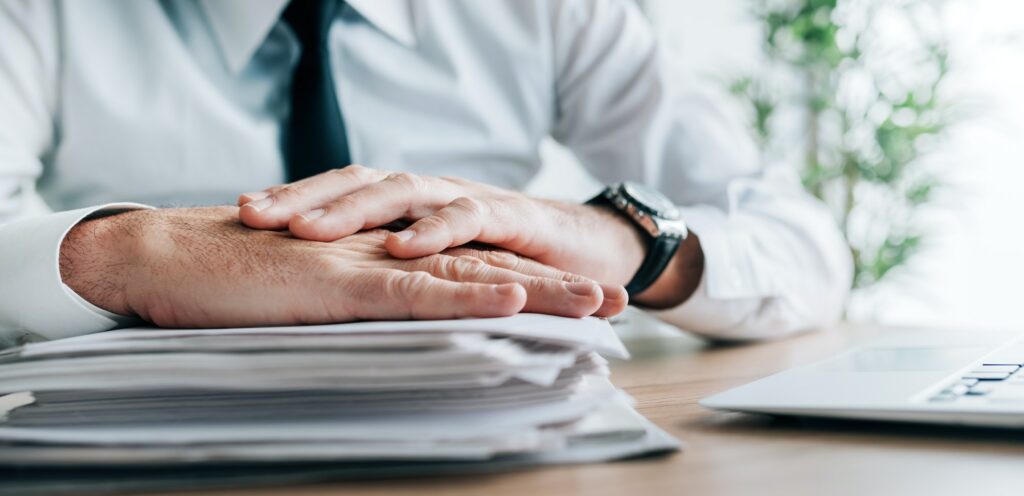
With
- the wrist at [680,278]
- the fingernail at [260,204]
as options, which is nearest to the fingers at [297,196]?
the fingernail at [260,204]

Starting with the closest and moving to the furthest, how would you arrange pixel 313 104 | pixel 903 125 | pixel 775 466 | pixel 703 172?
pixel 775 466 → pixel 313 104 → pixel 703 172 → pixel 903 125

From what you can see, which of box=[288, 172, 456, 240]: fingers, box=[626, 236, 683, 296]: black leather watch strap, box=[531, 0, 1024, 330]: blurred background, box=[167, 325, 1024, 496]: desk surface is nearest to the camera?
box=[167, 325, 1024, 496]: desk surface

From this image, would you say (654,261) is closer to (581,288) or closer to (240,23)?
(581,288)

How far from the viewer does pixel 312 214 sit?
593 mm

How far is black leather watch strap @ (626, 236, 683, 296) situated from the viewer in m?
0.80

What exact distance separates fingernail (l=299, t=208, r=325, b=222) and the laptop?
280 millimetres

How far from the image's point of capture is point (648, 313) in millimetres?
902

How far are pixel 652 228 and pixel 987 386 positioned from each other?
369 millimetres

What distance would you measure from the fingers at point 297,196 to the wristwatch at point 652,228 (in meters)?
0.26

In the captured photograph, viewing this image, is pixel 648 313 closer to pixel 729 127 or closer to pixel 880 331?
pixel 880 331

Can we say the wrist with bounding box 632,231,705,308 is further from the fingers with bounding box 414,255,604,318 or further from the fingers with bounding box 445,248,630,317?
the fingers with bounding box 414,255,604,318

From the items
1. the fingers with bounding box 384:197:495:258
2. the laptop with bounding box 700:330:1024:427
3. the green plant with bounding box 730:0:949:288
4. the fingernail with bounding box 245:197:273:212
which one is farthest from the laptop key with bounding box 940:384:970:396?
the green plant with bounding box 730:0:949:288

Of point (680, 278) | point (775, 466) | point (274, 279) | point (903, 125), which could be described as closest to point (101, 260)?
point (274, 279)

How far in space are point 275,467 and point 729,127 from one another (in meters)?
0.93
